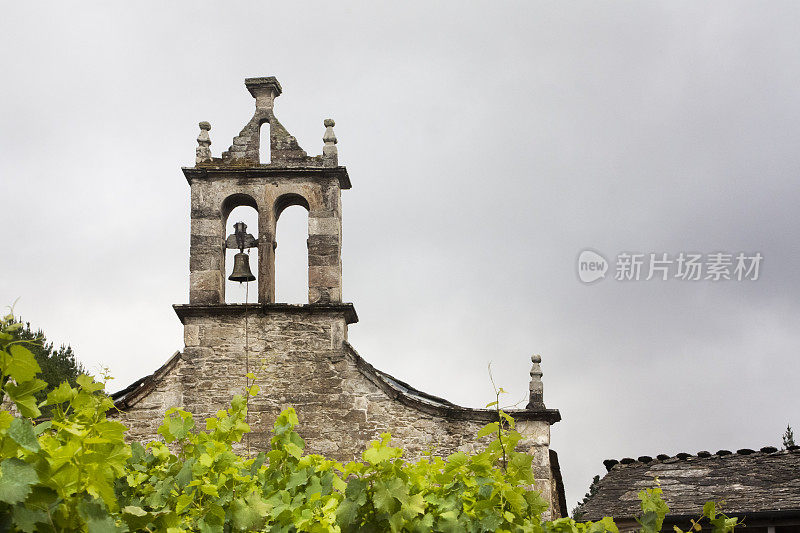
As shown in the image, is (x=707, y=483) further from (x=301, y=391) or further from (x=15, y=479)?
(x=15, y=479)

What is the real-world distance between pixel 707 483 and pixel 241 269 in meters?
7.38

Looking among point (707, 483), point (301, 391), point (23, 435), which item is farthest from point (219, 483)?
point (707, 483)

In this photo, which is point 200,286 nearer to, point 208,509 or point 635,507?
point 635,507

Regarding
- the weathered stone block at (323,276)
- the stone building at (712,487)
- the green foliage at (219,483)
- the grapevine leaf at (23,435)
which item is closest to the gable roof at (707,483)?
the stone building at (712,487)

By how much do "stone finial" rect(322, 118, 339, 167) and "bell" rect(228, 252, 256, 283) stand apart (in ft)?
5.77

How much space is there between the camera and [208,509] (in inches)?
196

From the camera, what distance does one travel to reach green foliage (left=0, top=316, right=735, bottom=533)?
3.45 meters

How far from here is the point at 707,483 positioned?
1459cm

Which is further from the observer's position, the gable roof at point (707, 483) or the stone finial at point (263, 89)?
the stone finial at point (263, 89)

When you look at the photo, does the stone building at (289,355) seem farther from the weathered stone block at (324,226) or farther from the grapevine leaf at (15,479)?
the grapevine leaf at (15,479)

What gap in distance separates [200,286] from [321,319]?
5.63 ft

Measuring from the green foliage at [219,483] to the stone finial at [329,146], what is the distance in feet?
27.0

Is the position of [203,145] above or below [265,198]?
above

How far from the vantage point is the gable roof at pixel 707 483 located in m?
13.6
